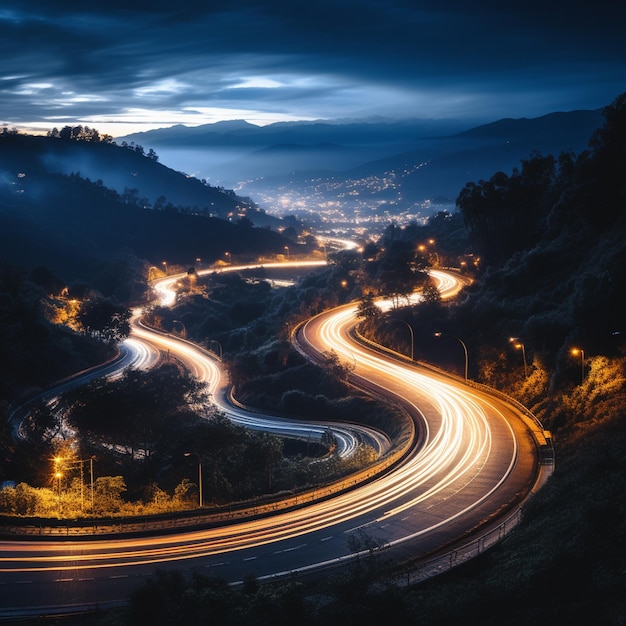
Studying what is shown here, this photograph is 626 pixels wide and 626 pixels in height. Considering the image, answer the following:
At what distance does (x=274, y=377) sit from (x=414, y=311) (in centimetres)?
1665

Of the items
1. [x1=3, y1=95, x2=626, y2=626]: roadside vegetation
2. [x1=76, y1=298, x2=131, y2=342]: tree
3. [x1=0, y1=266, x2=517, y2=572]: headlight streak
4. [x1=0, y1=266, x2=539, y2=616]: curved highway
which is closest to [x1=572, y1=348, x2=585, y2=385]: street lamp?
[x1=3, y1=95, x2=626, y2=626]: roadside vegetation

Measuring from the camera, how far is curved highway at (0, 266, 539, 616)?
1052 inches

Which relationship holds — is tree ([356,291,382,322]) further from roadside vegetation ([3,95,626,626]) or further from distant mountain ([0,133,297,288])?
distant mountain ([0,133,297,288])

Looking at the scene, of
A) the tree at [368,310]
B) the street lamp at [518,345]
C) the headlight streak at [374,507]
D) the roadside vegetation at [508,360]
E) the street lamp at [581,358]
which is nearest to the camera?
the roadside vegetation at [508,360]

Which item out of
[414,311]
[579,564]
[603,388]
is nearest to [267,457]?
[603,388]

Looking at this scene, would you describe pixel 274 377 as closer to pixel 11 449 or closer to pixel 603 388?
pixel 11 449

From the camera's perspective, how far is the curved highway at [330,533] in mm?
26719

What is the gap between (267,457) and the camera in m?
43.4

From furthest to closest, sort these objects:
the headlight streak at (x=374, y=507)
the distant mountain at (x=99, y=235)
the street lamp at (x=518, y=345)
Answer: the distant mountain at (x=99, y=235)
the street lamp at (x=518, y=345)
the headlight streak at (x=374, y=507)

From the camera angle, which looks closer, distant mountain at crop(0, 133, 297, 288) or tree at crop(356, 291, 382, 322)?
tree at crop(356, 291, 382, 322)

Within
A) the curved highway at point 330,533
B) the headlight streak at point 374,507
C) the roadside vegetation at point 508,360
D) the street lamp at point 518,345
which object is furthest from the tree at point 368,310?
the curved highway at point 330,533

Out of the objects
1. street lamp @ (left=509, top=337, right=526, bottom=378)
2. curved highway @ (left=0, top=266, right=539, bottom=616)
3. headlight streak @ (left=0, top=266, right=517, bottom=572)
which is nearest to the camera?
curved highway @ (left=0, top=266, right=539, bottom=616)

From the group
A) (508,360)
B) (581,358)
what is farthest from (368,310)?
(581,358)

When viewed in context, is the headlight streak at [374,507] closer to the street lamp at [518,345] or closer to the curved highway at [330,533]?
the curved highway at [330,533]
